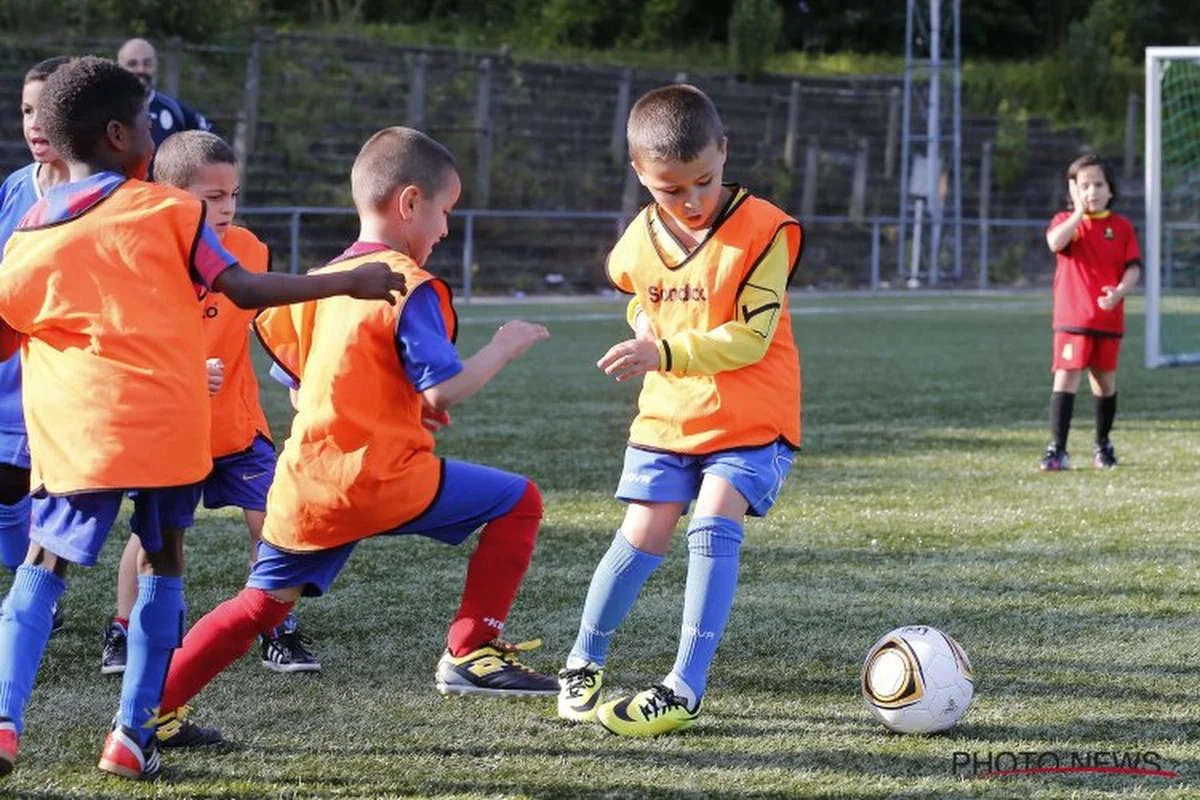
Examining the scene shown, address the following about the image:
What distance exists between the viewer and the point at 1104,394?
27.7 feet

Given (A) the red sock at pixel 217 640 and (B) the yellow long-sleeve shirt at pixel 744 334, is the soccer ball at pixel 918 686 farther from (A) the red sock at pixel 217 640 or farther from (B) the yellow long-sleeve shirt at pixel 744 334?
(A) the red sock at pixel 217 640

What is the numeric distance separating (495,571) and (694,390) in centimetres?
61

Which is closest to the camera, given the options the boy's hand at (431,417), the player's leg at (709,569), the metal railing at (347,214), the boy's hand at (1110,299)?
the boy's hand at (431,417)

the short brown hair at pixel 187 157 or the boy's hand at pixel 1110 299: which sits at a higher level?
the short brown hair at pixel 187 157

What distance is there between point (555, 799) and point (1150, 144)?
1027 centimetres

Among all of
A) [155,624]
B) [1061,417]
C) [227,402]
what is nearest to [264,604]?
[155,624]

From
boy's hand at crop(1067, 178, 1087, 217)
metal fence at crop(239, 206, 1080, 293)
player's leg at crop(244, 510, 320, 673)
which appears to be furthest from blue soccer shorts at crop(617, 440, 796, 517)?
metal fence at crop(239, 206, 1080, 293)

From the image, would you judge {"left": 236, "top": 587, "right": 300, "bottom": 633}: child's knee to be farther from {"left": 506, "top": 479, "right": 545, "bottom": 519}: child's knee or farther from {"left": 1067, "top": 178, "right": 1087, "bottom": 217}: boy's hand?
{"left": 1067, "top": 178, "right": 1087, "bottom": 217}: boy's hand

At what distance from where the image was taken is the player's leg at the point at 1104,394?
836 centimetres

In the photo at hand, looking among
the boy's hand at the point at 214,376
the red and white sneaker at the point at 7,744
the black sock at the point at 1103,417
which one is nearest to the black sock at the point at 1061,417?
the black sock at the point at 1103,417

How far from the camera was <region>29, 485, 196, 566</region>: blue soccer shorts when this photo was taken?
11.5ft

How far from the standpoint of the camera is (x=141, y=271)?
346 cm

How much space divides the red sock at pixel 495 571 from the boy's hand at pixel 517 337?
510 millimetres

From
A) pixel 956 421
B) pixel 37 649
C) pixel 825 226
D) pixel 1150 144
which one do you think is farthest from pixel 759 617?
pixel 825 226
